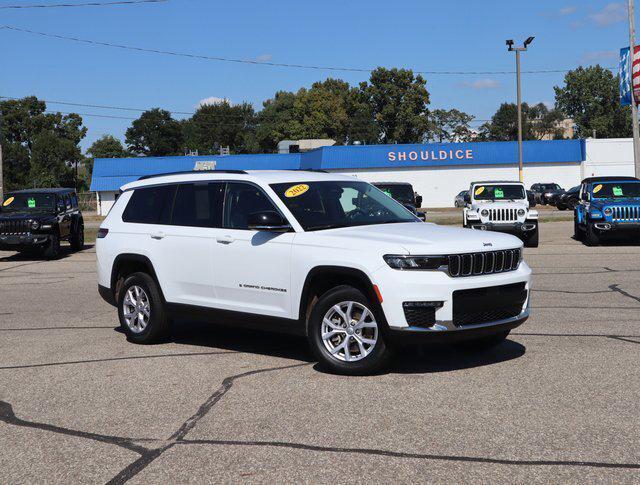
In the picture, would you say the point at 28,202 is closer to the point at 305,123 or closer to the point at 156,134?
the point at 305,123

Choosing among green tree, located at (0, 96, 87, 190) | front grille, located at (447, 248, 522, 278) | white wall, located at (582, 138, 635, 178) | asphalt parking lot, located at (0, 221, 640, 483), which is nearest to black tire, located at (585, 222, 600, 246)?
asphalt parking lot, located at (0, 221, 640, 483)

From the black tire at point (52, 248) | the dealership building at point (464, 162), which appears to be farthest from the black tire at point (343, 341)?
the dealership building at point (464, 162)

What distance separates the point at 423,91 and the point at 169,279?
98.2 meters

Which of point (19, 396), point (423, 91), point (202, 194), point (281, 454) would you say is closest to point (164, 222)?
point (202, 194)

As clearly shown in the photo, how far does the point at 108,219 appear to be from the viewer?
9289mm

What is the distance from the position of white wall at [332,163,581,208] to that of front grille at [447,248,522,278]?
59.7 m

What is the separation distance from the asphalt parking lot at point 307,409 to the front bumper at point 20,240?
1165 centimetres

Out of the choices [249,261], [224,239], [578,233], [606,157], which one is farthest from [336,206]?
[606,157]

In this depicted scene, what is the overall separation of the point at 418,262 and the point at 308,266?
1071mm

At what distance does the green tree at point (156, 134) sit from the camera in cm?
13738

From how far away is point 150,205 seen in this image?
347 inches

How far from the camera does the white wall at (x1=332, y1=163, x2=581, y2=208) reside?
66938 mm

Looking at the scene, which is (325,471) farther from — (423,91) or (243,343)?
(423,91)

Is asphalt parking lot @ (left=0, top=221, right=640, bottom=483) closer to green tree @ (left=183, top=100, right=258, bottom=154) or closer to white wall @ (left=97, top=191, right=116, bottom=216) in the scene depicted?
white wall @ (left=97, top=191, right=116, bottom=216)
